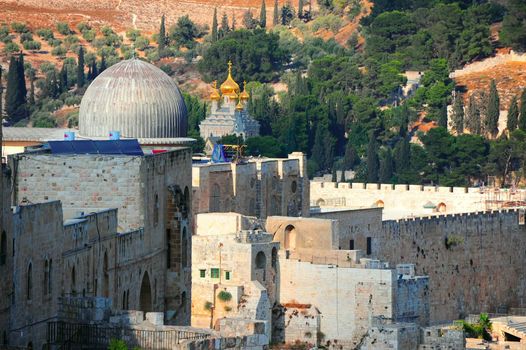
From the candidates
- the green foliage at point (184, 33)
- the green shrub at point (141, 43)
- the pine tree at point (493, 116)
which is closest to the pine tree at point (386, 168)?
the pine tree at point (493, 116)

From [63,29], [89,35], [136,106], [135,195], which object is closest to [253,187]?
[136,106]

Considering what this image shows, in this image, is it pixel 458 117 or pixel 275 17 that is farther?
pixel 275 17

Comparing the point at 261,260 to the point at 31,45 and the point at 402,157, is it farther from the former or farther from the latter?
the point at 31,45

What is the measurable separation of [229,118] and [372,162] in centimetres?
770

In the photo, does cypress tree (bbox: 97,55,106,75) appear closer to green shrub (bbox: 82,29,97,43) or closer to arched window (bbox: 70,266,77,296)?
green shrub (bbox: 82,29,97,43)

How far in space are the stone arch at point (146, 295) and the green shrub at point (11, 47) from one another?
114044 mm

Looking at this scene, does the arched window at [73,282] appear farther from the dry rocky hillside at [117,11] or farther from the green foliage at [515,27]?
the dry rocky hillside at [117,11]

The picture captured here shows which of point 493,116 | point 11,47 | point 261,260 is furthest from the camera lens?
point 11,47

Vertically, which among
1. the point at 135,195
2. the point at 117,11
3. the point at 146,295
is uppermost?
the point at 117,11

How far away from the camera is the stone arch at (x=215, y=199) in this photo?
72875mm

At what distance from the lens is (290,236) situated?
227 ft

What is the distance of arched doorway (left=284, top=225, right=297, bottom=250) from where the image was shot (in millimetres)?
69188

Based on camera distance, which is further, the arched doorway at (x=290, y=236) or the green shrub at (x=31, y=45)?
the green shrub at (x=31, y=45)

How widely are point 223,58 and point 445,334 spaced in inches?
3742
